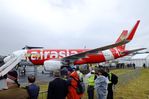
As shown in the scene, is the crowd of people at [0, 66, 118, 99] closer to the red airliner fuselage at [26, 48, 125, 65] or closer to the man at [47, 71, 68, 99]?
the man at [47, 71, 68, 99]

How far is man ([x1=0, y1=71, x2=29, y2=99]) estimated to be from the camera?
5.04 meters

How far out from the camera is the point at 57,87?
7.90 m

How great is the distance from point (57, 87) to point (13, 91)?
283 centimetres

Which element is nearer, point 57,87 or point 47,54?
point 57,87

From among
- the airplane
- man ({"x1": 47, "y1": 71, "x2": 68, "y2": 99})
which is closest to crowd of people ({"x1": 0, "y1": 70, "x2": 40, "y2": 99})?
man ({"x1": 47, "y1": 71, "x2": 68, "y2": 99})

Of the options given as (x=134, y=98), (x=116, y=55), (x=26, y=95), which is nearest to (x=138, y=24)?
(x=116, y=55)

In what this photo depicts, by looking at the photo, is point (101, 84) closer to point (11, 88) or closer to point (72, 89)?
point (72, 89)

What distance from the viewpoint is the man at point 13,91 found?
5039 millimetres

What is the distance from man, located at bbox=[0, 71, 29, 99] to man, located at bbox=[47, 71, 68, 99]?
94.0 inches

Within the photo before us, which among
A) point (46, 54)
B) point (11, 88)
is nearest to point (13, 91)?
point (11, 88)

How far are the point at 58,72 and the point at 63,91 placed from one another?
0.49m

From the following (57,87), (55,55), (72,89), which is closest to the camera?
(57,87)

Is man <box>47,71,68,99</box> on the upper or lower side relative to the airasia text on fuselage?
lower

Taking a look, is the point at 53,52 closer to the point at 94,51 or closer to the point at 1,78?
the point at 94,51
